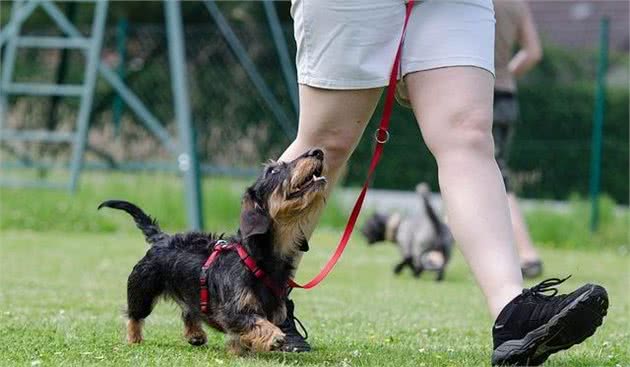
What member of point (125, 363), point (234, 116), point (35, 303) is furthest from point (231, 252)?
point (234, 116)

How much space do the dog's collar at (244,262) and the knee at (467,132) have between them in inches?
30.1

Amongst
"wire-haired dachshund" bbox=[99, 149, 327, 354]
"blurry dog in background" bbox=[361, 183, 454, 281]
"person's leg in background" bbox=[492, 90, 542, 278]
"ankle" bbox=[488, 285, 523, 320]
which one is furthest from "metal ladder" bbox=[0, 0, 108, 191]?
"ankle" bbox=[488, 285, 523, 320]

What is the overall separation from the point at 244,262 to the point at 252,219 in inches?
6.0

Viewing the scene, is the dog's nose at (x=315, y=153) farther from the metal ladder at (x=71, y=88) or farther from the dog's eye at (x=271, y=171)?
the metal ladder at (x=71, y=88)

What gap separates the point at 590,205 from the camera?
42.2 feet

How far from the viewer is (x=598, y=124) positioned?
42.3 feet

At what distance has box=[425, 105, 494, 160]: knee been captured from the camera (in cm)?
445

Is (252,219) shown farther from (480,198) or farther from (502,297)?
(502,297)

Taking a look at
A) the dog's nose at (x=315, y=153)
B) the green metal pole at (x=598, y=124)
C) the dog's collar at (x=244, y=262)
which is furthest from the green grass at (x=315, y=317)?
the green metal pole at (x=598, y=124)

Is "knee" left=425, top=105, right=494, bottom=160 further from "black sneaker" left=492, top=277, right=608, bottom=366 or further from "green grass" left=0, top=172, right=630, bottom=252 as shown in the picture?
"green grass" left=0, top=172, right=630, bottom=252

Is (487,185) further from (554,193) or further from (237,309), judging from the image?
(554,193)

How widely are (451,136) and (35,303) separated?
2.77 metres

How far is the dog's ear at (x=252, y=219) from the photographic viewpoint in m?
4.47

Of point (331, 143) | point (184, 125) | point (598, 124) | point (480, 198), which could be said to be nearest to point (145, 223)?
point (331, 143)
